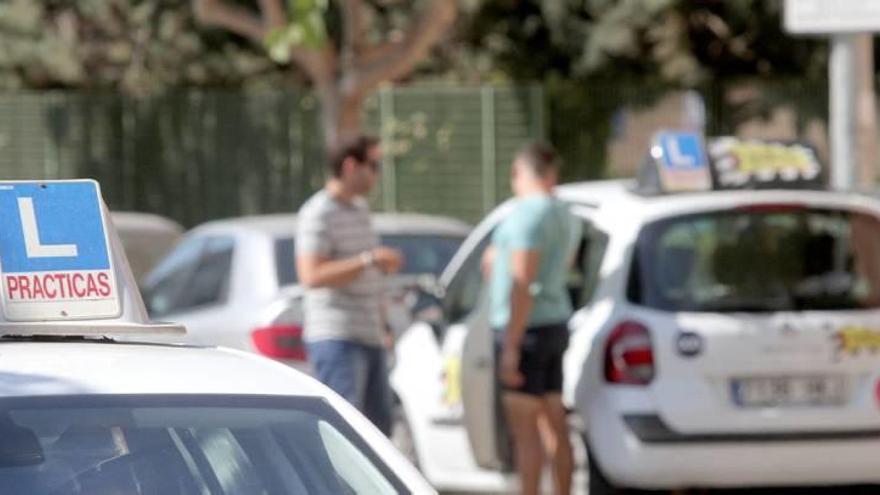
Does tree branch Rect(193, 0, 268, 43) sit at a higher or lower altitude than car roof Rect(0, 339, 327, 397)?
lower

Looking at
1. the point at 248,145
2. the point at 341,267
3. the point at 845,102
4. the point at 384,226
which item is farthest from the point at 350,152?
the point at 248,145

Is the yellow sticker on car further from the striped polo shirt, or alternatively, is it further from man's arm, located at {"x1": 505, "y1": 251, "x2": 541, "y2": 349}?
the striped polo shirt

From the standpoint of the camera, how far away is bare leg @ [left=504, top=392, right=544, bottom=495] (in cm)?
966

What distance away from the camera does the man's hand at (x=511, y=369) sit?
9.61 m

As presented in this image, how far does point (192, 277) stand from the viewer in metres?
12.4

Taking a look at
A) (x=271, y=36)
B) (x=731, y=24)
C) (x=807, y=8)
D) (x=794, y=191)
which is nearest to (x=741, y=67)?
(x=731, y=24)

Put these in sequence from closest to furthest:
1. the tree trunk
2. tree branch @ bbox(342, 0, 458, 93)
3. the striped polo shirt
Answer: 1. the striped polo shirt
2. tree branch @ bbox(342, 0, 458, 93)
3. the tree trunk

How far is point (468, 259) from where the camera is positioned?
416 inches

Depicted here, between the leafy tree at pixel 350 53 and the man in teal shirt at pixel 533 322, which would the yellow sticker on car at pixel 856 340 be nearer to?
the man in teal shirt at pixel 533 322

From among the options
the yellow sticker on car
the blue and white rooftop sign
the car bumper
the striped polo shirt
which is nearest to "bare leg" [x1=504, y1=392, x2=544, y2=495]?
the car bumper

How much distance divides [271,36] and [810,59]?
1092cm

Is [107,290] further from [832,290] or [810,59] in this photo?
[810,59]

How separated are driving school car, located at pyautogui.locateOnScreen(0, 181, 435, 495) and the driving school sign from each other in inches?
8.2

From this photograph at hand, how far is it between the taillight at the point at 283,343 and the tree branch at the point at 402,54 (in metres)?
10.2
